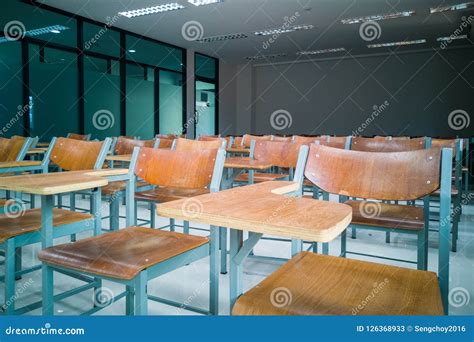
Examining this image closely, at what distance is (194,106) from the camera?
1025cm

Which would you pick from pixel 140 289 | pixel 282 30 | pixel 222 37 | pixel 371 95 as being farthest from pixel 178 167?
pixel 371 95

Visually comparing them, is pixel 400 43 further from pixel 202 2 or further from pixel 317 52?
pixel 202 2

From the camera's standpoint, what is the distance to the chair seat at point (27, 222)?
1653mm

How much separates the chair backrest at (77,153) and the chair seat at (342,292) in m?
1.42

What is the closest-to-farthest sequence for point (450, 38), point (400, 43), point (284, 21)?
point (284, 21) → point (450, 38) → point (400, 43)

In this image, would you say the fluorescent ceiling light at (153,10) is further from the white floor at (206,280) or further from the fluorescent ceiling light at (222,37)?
the white floor at (206,280)

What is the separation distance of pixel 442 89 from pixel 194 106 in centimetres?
626

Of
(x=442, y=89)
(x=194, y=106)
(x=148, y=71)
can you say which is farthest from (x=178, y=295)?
(x=442, y=89)

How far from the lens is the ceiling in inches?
257

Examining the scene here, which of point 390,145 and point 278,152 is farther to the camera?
point 278,152

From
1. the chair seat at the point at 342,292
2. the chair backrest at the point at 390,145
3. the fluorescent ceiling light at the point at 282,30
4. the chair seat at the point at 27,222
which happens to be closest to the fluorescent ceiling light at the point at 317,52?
the fluorescent ceiling light at the point at 282,30

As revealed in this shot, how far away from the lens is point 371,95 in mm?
10477

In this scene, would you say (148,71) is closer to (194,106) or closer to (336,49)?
(194,106)

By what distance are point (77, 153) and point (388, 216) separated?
1.81 m
